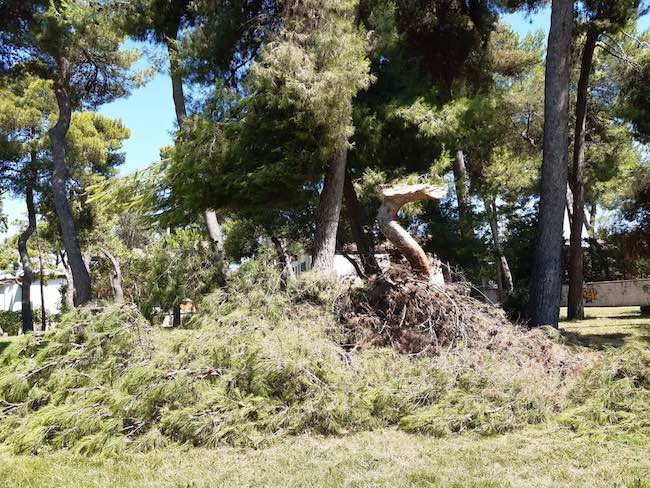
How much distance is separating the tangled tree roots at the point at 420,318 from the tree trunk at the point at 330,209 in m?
1.91

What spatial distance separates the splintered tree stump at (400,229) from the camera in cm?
767

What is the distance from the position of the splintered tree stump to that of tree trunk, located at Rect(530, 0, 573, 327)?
9.14 ft

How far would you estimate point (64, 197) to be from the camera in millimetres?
14375

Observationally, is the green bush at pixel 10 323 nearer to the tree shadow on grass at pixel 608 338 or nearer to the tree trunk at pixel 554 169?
the tree trunk at pixel 554 169

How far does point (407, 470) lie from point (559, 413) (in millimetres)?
2007

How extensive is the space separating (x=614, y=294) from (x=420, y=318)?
64.1 feet

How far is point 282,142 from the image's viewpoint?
8.82 meters

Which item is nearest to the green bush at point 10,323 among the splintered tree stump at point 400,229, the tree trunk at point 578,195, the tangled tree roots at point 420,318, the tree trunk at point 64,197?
the tree trunk at point 64,197

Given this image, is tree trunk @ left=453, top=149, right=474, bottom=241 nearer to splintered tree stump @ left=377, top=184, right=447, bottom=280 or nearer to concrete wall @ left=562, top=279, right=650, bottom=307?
splintered tree stump @ left=377, top=184, right=447, bottom=280

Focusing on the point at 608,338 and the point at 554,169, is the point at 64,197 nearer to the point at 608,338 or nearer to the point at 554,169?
the point at 554,169

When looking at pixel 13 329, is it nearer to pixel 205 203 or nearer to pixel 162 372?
pixel 205 203

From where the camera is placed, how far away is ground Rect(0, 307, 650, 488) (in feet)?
11.9

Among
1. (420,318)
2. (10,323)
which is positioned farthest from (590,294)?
(10,323)

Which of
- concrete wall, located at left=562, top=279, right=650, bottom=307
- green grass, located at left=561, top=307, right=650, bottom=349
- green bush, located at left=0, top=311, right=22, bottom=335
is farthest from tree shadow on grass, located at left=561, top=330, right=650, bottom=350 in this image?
green bush, located at left=0, top=311, right=22, bottom=335
